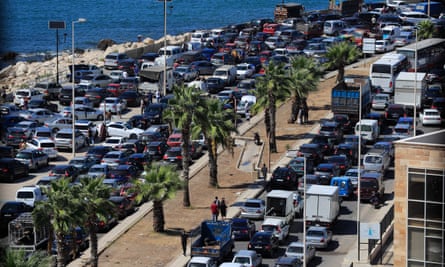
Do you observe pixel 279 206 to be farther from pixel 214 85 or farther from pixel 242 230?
pixel 214 85

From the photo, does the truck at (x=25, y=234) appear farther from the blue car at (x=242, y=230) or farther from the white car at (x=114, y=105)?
Result: the white car at (x=114, y=105)

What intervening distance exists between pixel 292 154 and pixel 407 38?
42289 mm

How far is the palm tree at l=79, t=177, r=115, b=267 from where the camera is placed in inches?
1625

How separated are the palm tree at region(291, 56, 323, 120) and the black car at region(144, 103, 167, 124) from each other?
9.25m

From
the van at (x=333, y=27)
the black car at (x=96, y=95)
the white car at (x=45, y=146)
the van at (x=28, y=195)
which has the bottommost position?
the van at (x=28, y=195)

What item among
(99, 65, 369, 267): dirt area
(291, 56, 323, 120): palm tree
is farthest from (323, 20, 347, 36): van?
(99, 65, 369, 267): dirt area

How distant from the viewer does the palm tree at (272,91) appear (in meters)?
64.9

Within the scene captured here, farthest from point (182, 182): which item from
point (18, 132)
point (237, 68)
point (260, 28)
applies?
point (260, 28)

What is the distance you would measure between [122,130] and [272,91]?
442 inches

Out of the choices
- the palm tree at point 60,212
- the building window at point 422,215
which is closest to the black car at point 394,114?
the palm tree at point 60,212

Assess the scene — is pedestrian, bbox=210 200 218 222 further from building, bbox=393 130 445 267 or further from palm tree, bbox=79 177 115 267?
building, bbox=393 130 445 267

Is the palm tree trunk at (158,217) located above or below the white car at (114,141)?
below

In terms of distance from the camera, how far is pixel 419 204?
23.5 m

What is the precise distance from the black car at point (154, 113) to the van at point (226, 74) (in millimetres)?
13980
